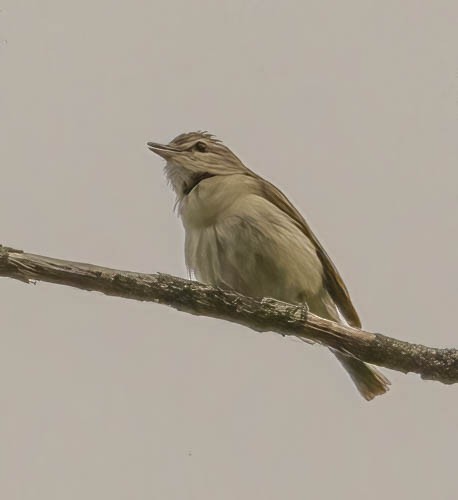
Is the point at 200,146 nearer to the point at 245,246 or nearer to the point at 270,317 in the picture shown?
the point at 245,246

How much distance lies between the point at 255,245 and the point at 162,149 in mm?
1105

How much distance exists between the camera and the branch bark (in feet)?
13.7

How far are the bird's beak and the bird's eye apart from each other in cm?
16

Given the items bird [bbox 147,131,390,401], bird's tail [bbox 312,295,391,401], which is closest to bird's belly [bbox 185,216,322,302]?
bird [bbox 147,131,390,401]

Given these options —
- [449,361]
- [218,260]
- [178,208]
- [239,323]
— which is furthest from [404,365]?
[178,208]

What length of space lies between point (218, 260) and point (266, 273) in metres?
0.32

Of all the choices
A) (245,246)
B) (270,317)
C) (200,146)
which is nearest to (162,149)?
(200,146)

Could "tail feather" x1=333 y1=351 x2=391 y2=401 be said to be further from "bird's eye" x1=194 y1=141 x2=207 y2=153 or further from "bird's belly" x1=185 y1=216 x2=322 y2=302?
"bird's eye" x1=194 y1=141 x2=207 y2=153

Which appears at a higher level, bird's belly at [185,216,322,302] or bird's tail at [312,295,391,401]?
bird's belly at [185,216,322,302]

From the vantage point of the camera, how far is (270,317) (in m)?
4.58

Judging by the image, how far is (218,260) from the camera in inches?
212

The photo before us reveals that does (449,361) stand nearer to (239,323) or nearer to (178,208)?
(239,323)

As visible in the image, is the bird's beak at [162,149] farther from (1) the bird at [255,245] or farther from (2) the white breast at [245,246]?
(2) the white breast at [245,246]

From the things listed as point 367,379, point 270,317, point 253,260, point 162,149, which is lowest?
point 367,379
